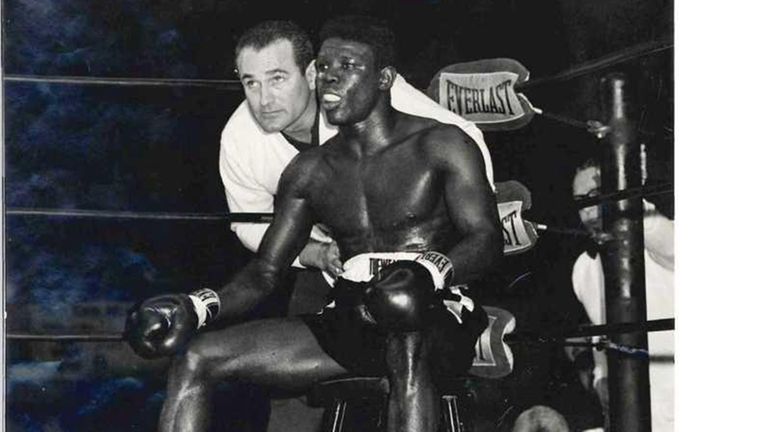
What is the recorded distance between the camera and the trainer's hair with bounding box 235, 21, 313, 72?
1.91 m

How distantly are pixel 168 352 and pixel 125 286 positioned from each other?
143 mm

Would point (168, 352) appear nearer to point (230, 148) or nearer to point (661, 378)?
point (230, 148)

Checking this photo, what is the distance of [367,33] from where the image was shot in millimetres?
1902

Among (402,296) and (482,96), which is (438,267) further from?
(482,96)

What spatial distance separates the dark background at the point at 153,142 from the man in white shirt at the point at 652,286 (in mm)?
24

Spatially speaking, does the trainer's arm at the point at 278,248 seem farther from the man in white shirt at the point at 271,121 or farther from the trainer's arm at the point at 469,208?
the trainer's arm at the point at 469,208

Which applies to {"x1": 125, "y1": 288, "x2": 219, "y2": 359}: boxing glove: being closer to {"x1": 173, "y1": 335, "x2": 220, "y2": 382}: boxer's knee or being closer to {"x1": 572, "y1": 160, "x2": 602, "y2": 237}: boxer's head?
{"x1": 173, "y1": 335, "x2": 220, "y2": 382}: boxer's knee

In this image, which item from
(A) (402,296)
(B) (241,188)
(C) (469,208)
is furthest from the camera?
(B) (241,188)

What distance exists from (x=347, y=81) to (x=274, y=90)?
0.45 feet

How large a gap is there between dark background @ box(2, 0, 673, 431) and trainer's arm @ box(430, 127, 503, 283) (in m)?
0.05

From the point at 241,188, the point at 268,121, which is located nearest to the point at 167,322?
the point at 241,188

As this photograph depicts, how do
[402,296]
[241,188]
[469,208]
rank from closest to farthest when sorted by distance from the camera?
[402,296] < [469,208] < [241,188]
